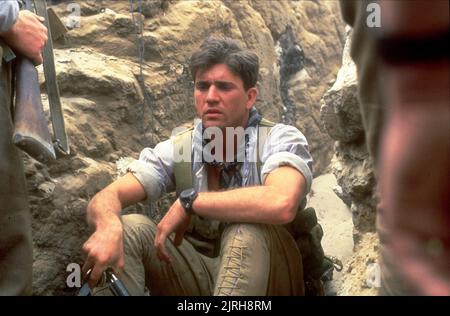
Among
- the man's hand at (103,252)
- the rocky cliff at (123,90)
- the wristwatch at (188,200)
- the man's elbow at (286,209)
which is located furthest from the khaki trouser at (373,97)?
the rocky cliff at (123,90)

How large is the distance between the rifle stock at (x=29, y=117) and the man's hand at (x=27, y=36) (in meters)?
0.04

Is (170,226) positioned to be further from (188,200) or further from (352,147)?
(352,147)

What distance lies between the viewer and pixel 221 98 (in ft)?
8.64

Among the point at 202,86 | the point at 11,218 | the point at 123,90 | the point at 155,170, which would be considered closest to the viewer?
the point at 11,218

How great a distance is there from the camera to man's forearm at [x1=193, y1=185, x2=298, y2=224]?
2.16 m

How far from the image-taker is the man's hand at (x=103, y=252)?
2.09m

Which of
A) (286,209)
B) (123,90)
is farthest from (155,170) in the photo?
(123,90)

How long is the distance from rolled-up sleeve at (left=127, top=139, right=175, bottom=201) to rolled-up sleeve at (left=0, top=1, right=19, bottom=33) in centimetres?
74

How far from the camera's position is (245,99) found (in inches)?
107

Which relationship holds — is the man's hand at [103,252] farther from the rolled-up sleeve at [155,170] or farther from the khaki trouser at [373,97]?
the khaki trouser at [373,97]

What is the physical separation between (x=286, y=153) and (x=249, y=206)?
0.29 metres

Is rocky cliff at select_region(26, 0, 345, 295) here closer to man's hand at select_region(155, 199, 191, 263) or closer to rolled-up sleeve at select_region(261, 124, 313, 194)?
man's hand at select_region(155, 199, 191, 263)
